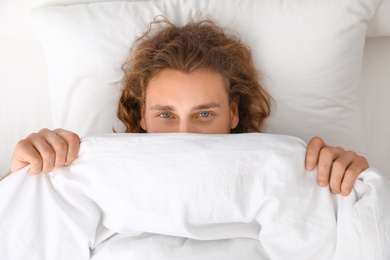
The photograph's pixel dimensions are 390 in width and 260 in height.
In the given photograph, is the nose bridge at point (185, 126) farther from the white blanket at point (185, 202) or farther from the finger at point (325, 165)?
the finger at point (325, 165)

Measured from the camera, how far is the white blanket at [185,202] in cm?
103

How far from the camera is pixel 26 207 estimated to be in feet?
3.42

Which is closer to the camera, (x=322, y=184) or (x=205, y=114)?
(x=322, y=184)

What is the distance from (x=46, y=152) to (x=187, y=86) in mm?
333

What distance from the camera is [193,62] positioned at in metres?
1.23

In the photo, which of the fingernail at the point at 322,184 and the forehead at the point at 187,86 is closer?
the fingernail at the point at 322,184

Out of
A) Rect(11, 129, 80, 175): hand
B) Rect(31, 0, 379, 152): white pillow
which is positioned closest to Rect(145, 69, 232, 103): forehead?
Rect(31, 0, 379, 152): white pillow

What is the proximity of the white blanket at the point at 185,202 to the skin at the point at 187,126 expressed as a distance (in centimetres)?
2

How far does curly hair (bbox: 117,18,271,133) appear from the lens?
1.26 metres

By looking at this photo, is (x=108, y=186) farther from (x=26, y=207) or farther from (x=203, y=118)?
(x=203, y=118)

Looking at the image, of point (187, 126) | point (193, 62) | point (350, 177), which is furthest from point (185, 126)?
point (350, 177)

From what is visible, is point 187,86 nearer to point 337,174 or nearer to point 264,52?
point 264,52

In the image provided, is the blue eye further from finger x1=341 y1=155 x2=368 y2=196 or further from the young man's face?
finger x1=341 y1=155 x2=368 y2=196

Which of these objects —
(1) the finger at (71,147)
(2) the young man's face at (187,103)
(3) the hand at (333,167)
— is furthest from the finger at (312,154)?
(1) the finger at (71,147)
